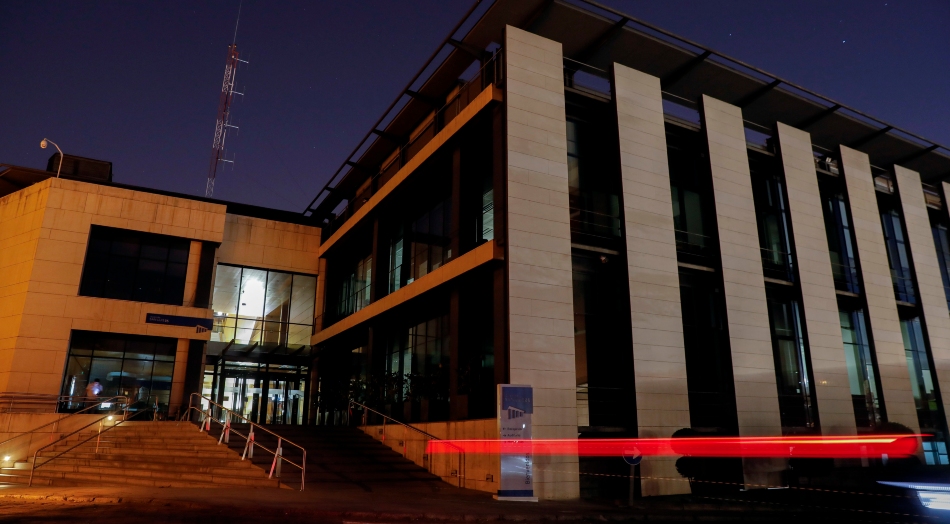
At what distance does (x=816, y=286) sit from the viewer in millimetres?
22953

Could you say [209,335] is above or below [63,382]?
above

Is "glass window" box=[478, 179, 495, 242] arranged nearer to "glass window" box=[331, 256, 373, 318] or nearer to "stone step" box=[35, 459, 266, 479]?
"glass window" box=[331, 256, 373, 318]

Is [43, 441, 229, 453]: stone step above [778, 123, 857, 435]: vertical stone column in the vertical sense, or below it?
below

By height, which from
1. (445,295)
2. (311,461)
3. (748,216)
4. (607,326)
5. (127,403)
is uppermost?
(748,216)

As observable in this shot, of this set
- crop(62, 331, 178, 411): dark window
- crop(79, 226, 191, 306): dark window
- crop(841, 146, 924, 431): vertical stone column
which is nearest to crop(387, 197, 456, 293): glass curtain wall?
crop(79, 226, 191, 306): dark window

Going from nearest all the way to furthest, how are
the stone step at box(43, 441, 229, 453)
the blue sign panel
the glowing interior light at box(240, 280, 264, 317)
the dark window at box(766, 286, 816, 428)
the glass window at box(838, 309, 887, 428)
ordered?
the stone step at box(43, 441, 229, 453)
the dark window at box(766, 286, 816, 428)
the glass window at box(838, 309, 887, 428)
the blue sign panel
the glowing interior light at box(240, 280, 264, 317)

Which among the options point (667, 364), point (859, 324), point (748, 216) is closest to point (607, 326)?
point (667, 364)

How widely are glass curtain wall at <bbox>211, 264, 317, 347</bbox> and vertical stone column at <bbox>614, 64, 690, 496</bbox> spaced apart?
18603 millimetres

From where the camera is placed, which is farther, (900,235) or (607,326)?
(900,235)

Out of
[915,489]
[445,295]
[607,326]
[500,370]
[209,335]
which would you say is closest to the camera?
[915,489]

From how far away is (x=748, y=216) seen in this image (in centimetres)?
2191

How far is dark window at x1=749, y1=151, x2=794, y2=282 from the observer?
23594mm

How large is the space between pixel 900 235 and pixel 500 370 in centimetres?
2246

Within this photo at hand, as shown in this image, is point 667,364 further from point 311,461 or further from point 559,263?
point 311,461
